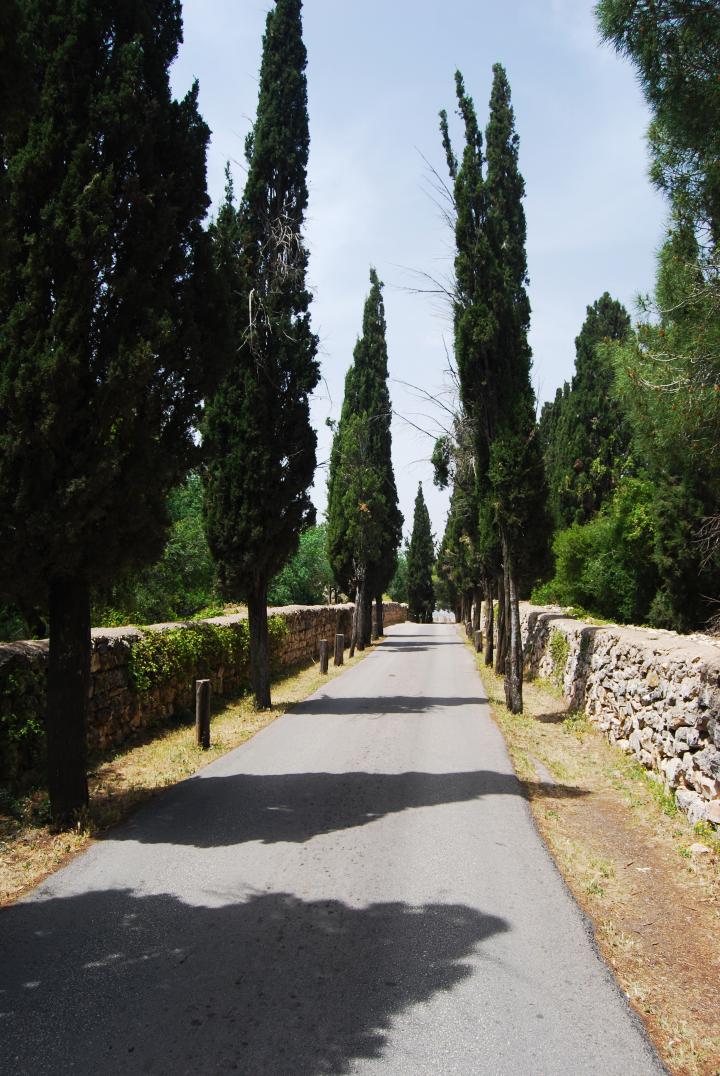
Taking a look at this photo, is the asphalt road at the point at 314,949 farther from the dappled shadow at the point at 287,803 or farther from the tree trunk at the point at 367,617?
the tree trunk at the point at 367,617

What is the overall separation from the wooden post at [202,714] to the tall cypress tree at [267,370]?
327 cm

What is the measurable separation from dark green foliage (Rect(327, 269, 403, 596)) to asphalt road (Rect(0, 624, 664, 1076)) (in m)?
22.9

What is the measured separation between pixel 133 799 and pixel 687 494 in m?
16.1

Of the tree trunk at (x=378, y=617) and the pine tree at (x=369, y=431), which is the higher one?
the pine tree at (x=369, y=431)

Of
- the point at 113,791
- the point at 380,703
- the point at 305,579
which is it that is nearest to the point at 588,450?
the point at 305,579

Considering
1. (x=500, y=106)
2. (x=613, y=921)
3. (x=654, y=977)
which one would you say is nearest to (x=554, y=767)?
(x=613, y=921)

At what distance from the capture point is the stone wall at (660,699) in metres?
6.43

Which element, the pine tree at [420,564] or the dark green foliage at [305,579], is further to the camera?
the pine tree at [420,564]

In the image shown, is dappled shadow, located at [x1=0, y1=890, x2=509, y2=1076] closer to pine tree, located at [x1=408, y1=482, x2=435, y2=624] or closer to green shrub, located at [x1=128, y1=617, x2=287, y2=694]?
green shrub, located at [x1=128, y1=617, x2=287, y2=694]

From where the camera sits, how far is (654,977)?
4.04 metres

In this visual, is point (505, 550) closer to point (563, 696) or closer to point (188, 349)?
point (563, 696)

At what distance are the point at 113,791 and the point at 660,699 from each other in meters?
5.86

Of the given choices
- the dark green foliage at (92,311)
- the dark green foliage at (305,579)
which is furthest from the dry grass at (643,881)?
the dark green foliage at (305,579)

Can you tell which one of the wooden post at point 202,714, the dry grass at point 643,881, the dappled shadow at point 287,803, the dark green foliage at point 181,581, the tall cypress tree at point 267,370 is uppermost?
the tall cypress tree at point 267,370
